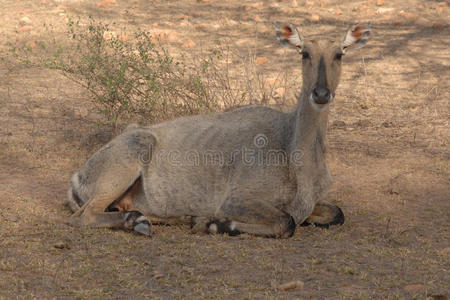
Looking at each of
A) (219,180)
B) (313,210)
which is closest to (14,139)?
(219,180)

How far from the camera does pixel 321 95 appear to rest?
5062 mm

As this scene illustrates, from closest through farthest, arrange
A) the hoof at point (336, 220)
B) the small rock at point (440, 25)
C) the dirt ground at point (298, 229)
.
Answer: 1. the dirt ground at point (298, 229)
2. the hoof at point (336, 220)
3. the small rock at point (440, 25)

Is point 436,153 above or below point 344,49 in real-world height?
below

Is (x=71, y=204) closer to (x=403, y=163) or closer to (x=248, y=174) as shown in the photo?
(x=248, y=174)

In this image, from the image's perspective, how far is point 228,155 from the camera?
589cm

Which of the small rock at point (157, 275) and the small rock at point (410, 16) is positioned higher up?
the small rock at point (410, 16)

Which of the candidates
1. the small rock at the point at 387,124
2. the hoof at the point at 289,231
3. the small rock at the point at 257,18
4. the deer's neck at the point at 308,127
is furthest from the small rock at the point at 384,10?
the hoof at the point at 289,231

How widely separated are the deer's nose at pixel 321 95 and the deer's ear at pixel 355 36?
665mm

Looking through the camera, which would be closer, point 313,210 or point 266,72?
point 313,210

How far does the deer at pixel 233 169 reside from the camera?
5453 millimetres

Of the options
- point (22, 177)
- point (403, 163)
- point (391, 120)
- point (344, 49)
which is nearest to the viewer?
point (344, 49)

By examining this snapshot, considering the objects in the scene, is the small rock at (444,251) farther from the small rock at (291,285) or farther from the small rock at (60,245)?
the small rock at (60,245)

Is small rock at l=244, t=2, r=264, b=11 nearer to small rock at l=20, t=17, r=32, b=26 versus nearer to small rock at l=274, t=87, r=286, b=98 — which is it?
small rock at l=20, t=17, r=32, b=26

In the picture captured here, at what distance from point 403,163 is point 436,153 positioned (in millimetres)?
616
